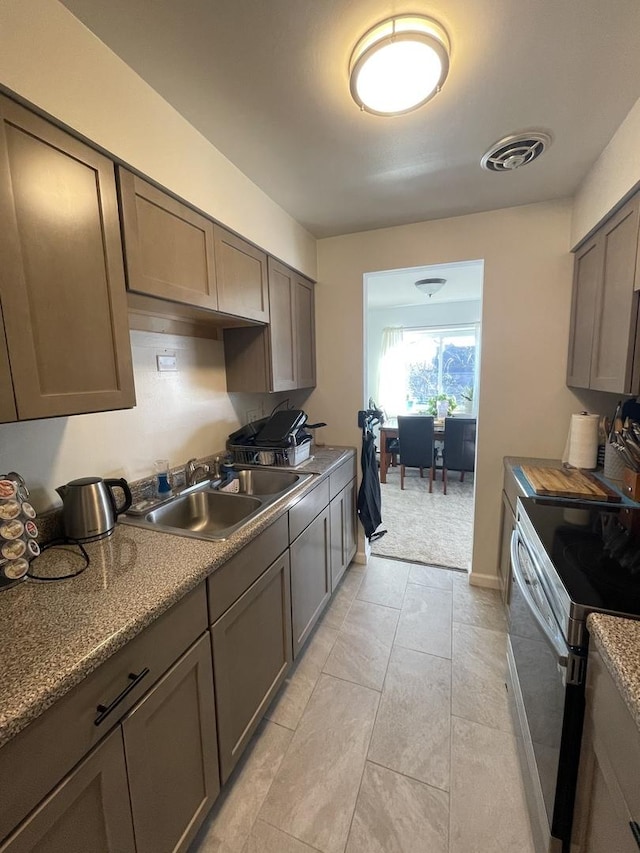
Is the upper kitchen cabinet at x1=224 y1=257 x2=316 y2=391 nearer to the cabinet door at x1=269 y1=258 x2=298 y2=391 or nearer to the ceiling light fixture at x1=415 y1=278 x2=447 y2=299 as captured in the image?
the cabinet door at x1=269 y1=258 x2=298 y2=391

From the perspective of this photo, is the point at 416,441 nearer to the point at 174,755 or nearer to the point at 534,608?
the point at 534,608

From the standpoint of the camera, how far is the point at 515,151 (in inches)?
59.4

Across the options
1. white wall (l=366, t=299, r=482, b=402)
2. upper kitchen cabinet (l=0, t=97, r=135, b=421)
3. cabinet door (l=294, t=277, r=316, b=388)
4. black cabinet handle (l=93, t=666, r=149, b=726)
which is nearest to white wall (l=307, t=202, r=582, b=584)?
cabinet door (l=294, t=277, r=316, b=388)

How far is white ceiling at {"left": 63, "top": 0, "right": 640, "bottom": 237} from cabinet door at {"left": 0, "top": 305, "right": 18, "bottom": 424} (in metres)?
0.91

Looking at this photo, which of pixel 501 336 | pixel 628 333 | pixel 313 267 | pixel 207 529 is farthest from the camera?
pixel 313 267

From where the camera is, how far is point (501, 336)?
2166 mm

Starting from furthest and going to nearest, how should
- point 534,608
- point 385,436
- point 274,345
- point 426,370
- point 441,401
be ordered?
point 426,370 → point 441,401 → point 385,436 → point 274,345 → point 534,608

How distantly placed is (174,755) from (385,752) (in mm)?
848

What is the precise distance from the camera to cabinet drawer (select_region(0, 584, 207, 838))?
0.59 meters

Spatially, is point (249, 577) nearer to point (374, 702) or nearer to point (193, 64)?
point (374, 702)

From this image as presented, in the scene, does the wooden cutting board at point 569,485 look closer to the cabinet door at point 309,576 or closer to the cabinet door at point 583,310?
the cabinet door at point 583,310

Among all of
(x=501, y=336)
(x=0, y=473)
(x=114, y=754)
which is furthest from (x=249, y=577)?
(x=501, y=336)

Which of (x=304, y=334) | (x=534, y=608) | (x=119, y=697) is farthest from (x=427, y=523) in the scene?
(x=119, y=697)

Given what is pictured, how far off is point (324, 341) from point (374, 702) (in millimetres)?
2137
